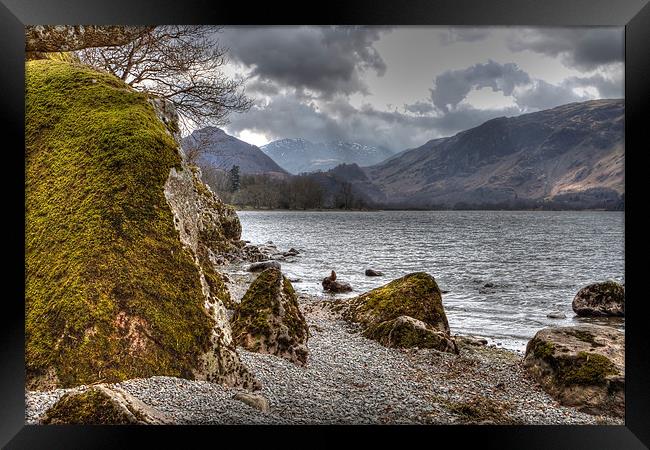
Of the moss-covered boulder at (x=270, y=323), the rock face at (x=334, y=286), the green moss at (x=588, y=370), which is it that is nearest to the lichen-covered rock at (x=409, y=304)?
the moss-covered boulder at (x=270, y=323)

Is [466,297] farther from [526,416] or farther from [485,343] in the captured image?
[526,416]

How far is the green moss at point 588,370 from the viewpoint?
4.43m

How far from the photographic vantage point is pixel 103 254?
3.65 metres

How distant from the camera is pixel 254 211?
12.7 m

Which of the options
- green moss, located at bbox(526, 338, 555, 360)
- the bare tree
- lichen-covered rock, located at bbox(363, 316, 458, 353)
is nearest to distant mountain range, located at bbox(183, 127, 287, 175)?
the bare tree

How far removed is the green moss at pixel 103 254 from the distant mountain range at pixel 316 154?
528 centimetres

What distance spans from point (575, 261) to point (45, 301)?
24673 mm

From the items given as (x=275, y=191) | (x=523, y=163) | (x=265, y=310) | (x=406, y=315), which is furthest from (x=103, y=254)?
(x=523, y=163)

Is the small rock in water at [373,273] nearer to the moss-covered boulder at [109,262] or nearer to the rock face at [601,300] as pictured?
the rock face at [601,300]

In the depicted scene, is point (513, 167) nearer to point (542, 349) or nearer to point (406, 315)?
point (406, 315)

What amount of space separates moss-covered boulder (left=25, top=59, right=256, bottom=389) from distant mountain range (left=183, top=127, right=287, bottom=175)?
293cm

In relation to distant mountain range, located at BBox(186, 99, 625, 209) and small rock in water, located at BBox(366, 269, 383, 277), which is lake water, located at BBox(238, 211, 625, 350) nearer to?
small rock in water, located at BBox(366, 269, 383, 277)

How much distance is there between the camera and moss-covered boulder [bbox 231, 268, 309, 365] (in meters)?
5.04

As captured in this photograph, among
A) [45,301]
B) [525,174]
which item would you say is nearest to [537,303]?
[45,301]
